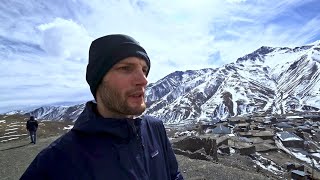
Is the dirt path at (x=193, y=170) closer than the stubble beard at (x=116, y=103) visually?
No

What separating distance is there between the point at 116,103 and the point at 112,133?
277mm

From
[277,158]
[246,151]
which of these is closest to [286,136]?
[277,158]

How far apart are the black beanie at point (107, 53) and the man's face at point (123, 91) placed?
0.05 metres

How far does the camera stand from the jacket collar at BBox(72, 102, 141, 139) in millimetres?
2607

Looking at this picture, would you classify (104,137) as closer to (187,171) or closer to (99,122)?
(99,122)

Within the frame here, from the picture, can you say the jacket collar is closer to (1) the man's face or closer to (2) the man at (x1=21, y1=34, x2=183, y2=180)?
(2) the man at (x1=21, y1=34, x2=183, y2=180)

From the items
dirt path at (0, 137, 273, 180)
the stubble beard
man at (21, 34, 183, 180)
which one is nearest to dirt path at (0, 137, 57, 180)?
dirt path at (0, 137, 273, 180)

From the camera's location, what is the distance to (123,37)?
2.96 m

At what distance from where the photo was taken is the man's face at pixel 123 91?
275cm

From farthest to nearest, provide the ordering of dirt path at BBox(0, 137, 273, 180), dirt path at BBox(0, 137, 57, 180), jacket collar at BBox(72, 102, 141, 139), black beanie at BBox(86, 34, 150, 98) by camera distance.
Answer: dirt path at BBox(0, 137, 57, 180) → dirt path at BBox(0, 137, 273, 180) → black beanie at BBox(86, 34, 150, 98) → jacket collar at BBox(72, 102, 141, 139)

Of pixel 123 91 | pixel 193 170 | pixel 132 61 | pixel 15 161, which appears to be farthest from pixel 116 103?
pixel 15 161

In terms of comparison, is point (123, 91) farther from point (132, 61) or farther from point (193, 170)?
point (193, 170)

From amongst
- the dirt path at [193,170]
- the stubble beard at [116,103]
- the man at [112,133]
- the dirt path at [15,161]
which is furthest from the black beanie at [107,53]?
the dirt path at [15,161]

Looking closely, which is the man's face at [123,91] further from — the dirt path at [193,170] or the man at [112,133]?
the dirt path at [193,170]
